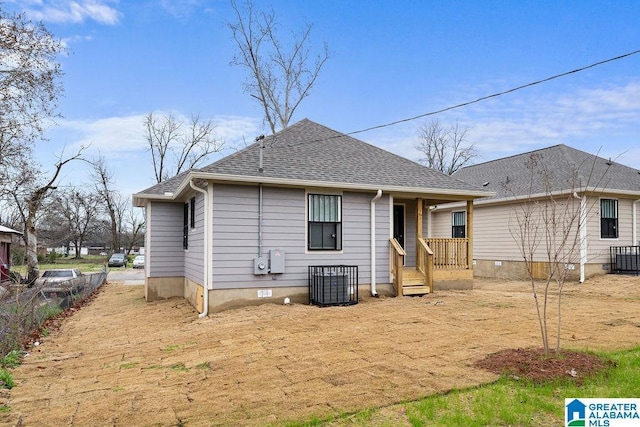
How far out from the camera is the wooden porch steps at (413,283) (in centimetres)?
1152

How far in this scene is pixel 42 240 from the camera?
45.2 m

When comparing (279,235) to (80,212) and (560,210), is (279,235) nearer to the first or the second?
(560,210)

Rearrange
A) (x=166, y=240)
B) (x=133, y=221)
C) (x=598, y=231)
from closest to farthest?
(x=166, y=240) → (x=598, y=231) → (x=133, y=221)

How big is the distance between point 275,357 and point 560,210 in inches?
421

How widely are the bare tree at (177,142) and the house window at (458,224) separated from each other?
23756mm

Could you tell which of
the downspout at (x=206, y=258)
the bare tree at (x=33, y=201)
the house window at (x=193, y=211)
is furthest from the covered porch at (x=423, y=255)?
the bare tree at (x=33, y=201)

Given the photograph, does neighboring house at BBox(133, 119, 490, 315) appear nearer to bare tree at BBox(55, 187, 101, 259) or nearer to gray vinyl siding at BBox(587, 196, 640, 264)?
gray vinyl siding at BBox(587, 196, 640, 264)

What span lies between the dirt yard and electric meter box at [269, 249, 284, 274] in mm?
853

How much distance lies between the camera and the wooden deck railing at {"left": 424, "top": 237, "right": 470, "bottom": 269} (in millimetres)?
12305

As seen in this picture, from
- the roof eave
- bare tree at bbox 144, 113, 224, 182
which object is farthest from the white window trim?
bare tree at bbox 144, 113, 224, 182

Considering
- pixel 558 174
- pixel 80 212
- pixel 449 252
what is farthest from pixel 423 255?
pixel 80 212

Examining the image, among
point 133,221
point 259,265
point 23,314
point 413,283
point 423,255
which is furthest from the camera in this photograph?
point 133,221

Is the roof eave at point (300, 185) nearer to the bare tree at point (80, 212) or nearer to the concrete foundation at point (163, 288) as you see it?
the concrete foundation at point (163, 288)

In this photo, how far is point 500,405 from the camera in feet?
13.4
